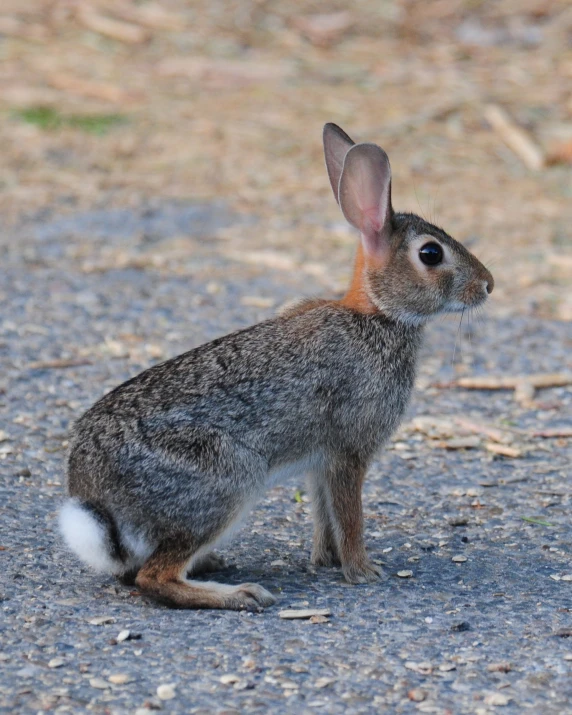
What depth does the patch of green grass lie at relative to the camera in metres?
12.6

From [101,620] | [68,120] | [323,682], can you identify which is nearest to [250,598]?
[101,620]

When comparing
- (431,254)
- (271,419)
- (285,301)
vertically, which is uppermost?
(431,254)

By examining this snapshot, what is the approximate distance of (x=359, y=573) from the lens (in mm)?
5020

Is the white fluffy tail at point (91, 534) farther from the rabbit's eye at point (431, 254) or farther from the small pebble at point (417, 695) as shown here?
the rabbit's eye at point (431, 254)

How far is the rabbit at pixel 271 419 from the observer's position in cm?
456

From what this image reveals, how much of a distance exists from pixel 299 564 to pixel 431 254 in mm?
1469

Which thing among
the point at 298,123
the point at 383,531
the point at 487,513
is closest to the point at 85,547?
the point at 383,531

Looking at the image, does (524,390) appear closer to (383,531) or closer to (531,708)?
(383,531)

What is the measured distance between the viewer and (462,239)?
1002 centimetres

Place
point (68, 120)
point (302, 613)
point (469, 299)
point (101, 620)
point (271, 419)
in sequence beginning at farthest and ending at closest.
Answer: point (68, 120) < point (469, 299) < point (271, 419) < point (302, 613) < point (101, 620)

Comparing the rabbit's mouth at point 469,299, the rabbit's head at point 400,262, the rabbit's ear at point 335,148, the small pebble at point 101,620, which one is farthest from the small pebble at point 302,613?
the rabbit's ear at point 335,148

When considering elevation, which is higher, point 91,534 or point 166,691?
point 91,534

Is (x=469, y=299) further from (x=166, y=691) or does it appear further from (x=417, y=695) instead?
(x=166, y=691)

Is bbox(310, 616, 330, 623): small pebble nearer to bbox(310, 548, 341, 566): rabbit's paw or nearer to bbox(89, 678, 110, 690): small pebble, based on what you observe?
bbox(310, 548, 341, 566): rabbit's paw
